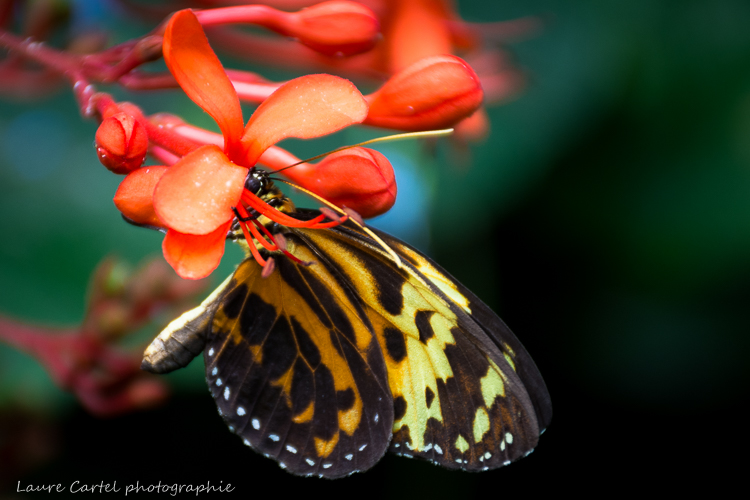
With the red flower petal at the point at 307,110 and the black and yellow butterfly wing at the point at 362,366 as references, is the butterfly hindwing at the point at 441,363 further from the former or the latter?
the red flower petal at the point at 307,110

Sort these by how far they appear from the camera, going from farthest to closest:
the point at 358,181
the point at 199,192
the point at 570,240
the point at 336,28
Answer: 1. the point at 570,240
2. the point at 336,28
3. the point at 358,181
4. the point at 199,192

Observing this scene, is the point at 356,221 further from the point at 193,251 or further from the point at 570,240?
the point at 570,240

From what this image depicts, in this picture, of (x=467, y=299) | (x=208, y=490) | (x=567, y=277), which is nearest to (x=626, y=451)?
(x=567, y=277)

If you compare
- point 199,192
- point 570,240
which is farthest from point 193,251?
point 570,240

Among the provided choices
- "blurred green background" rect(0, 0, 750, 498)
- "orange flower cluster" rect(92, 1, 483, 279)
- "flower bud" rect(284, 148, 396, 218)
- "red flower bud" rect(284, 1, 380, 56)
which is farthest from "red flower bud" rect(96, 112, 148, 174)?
"blurred green background" rect(0, 0, 750, 498)

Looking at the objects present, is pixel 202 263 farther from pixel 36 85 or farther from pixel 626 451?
pixel 626 451

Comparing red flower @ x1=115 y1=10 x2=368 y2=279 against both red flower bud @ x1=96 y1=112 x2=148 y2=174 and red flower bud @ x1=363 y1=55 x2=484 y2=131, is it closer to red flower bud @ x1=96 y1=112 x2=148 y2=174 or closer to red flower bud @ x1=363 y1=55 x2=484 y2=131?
red flower bud @ x1=96 y1=112 x2=148 y2=174
